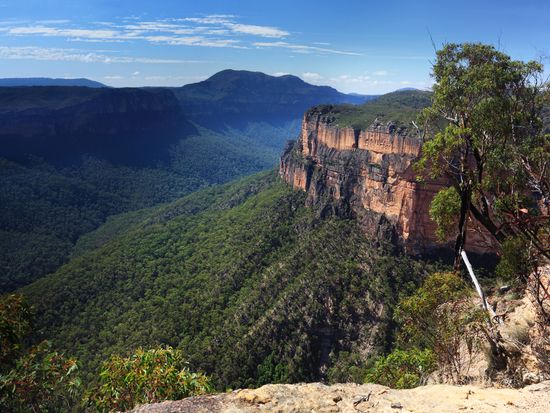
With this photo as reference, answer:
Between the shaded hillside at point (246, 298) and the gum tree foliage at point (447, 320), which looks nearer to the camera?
the gum tree foliage at point (447, 320)

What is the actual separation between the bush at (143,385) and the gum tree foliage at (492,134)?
31.2 ft

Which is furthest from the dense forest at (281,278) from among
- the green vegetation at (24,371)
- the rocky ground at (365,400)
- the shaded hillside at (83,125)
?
the shaded hillside at (83,125)

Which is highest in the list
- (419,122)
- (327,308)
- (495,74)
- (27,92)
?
(27,92)

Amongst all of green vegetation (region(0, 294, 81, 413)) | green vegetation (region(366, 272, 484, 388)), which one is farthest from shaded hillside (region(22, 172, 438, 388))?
green vegetation (region(0, 294, 81, 413))


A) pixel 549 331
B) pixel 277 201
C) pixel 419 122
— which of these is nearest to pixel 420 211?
pixel 277 201

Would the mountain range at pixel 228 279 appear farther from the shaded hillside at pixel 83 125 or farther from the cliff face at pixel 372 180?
the shaded hillside at pixel 83 125

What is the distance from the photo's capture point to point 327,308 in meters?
40.9

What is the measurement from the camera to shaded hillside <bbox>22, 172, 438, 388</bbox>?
37.1 m

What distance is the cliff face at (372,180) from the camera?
43750mm

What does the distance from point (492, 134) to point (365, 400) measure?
8.91 metres

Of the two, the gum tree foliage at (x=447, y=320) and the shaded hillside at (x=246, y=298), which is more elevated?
the gum tree foliage at (x=447, y=320)

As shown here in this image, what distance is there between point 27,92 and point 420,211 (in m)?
142

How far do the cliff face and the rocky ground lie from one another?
28809 mm

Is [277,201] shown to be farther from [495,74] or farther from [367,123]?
[495,74]
